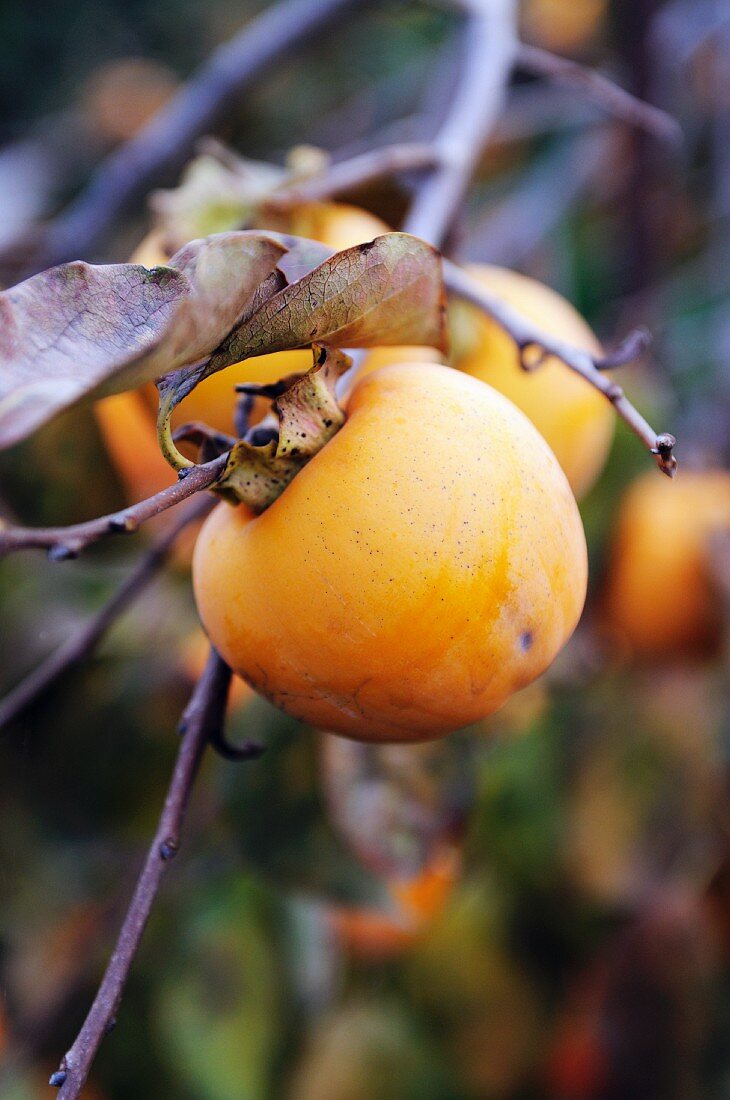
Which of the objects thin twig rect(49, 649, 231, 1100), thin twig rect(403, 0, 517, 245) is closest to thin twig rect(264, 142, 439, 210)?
thin twig rect(403, 0, 517, 245)

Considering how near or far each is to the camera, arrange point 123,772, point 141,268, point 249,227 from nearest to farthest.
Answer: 1. point 141,268
2. point 249,227
3. point 123,772

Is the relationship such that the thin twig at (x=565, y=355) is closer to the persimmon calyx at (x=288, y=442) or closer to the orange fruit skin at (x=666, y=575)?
the persimmon calyx at (x=288, y=442)

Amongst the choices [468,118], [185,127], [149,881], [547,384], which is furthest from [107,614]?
[185,127]

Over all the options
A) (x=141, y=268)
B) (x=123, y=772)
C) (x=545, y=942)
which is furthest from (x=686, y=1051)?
(x=141, y=268)

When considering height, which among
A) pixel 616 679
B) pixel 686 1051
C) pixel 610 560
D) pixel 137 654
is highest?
pixel 137 654

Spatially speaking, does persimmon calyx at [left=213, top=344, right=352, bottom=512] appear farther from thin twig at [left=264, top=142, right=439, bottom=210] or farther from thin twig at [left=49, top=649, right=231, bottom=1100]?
thin twig at [left=264, top=142, right=439, bottom=210]

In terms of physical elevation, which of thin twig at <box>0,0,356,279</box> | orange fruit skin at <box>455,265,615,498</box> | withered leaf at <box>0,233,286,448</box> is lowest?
orange fruit skin at <box>455,265,615,498</box>

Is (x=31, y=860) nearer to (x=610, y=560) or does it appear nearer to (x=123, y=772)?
(x=123, y=772)
